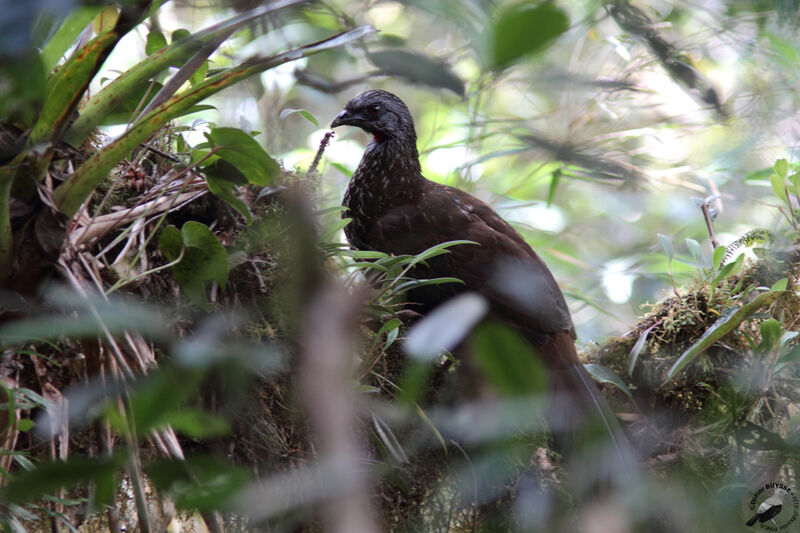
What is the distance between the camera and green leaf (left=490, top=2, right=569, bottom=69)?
398mm

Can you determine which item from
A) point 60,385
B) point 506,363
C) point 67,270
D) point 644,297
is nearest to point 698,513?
point 506,363

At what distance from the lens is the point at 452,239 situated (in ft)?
7.57

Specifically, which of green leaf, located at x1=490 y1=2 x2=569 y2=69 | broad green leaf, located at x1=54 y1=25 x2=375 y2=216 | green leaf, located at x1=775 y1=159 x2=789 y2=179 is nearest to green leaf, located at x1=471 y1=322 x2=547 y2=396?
green leaf, located at x1=490 y1=2 x2=569 y2=69

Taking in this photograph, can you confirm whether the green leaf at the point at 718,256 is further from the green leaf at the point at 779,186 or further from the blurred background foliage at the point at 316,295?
the green leaf at the point at 779,186

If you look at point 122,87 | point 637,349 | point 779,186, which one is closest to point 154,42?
point 122,87

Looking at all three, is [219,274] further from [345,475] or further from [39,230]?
[345,475]

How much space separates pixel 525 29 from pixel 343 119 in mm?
2491

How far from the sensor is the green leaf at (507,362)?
43cm

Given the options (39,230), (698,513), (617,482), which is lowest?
(698,513)

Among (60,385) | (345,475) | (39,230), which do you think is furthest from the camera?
(60,385)

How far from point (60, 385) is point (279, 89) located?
768 mm

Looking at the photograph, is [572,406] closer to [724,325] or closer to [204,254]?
[724,325]

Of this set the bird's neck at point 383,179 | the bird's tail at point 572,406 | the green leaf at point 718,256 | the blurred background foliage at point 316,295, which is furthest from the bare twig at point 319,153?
the green leaf at point 718,256

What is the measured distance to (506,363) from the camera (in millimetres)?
435
